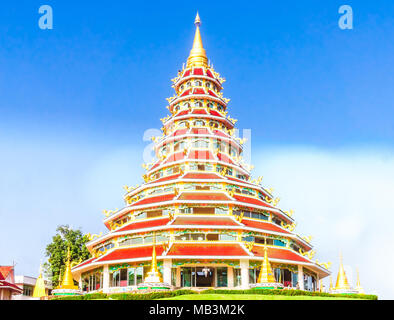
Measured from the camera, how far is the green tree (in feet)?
229

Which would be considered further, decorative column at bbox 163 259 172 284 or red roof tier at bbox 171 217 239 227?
red roof tier at bbox 171 217 239 227

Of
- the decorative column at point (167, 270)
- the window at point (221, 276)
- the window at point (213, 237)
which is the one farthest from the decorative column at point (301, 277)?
the decorative column at point (167, 270)

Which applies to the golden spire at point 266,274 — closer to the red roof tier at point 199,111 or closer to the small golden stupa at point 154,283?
the small golden stupa at point 154,283

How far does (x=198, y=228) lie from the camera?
45.5m

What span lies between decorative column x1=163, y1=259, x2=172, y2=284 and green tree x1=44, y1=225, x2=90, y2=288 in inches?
1119

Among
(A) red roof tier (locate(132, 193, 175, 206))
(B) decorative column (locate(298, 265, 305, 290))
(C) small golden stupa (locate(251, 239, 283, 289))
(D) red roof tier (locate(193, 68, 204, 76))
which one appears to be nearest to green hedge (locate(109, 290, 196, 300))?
(C) small golden stupa (locate(251, 239, 283, 289))

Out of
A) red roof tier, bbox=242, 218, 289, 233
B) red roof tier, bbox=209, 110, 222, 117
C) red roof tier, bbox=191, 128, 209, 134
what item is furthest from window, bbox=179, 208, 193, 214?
red roof tier, bbox=209, 110, 222, 117

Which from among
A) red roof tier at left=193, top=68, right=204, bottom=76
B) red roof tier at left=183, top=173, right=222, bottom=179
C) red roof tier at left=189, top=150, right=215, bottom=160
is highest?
red roof tier at left=193, top=68, right=204, bottom=76

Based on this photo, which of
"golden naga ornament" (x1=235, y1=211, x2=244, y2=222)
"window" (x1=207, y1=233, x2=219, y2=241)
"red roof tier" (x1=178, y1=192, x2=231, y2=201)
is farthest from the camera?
"red roof tier" (x1=178, y1=192, x2=231, y2=201)

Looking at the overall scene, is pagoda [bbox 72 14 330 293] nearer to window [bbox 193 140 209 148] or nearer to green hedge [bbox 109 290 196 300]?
window [bbox 193 140 209 148]

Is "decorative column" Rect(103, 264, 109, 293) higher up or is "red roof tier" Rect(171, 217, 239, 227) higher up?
"red roof tier" Rect(171, 217, 239, 227)

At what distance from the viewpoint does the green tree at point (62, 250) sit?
6994 cm

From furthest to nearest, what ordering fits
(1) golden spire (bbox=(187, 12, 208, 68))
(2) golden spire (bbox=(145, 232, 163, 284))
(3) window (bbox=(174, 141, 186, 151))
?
(1) golden spire (bbox=(187, 12, 208, 68)) < (3) window (bbox=(174, 141, 186, 151)) < (2) golden spire (bbox=(145, 232, 163, 284))
